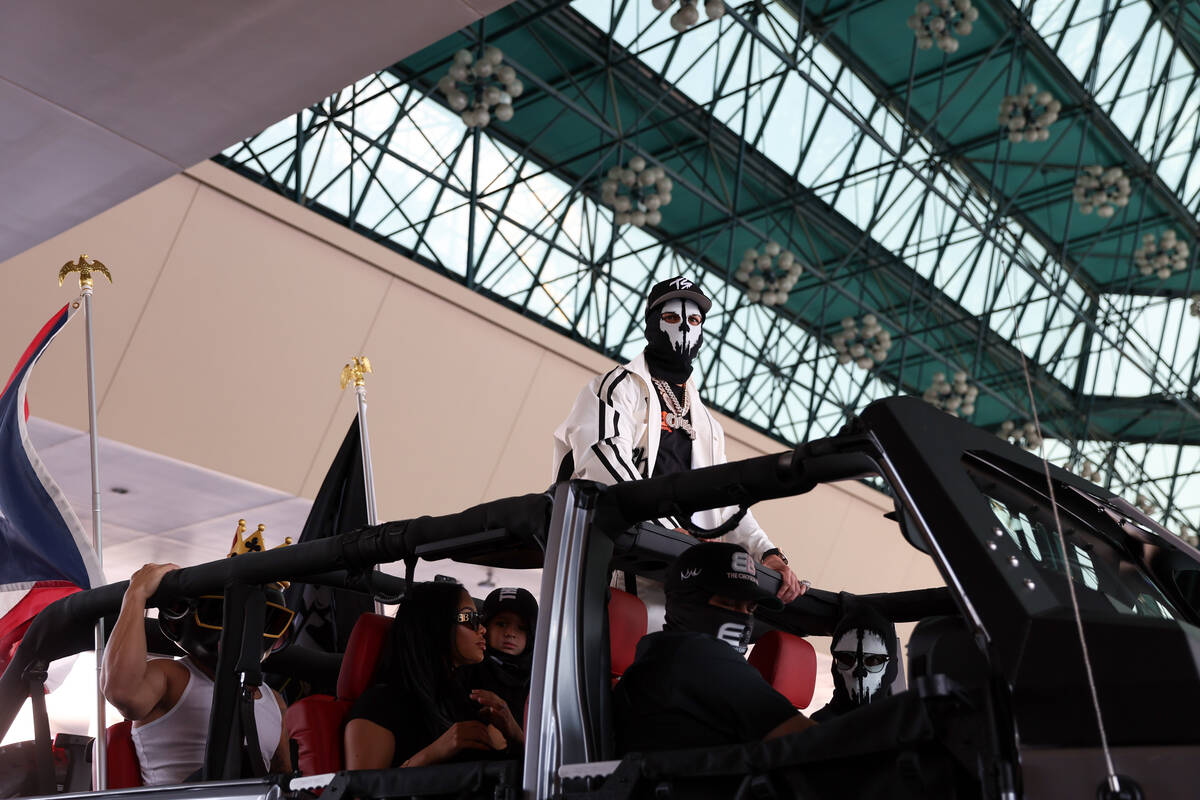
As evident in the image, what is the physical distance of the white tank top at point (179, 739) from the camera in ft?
11.4

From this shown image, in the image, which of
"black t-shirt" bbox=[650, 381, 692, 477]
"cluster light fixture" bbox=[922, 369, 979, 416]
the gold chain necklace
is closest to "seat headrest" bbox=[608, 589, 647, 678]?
"black t-shirt" bbox=[650, 381, 692, 477]

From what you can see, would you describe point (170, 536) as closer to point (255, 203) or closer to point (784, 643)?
point (255, 203)

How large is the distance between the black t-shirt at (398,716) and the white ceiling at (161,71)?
3.14m

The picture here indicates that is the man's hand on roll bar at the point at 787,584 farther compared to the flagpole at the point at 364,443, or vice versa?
the flagpole at the point at 364,443

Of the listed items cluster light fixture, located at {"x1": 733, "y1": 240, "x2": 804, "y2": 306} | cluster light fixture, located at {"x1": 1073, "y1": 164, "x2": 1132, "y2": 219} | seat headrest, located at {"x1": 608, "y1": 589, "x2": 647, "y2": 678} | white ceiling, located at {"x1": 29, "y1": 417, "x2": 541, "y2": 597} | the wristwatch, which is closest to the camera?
seat headrest, located at {"x1": 608, "y1": 589, "x2": 647, "y2": 678}

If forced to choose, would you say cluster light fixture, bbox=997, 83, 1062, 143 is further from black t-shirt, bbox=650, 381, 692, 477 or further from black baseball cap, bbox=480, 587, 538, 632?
black baseball cap, bbox=480, 587, 538, 632

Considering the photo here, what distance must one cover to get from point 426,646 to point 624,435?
0.90 metres

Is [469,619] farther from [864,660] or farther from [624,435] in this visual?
[864,660]

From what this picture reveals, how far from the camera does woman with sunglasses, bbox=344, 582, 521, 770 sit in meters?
2.95

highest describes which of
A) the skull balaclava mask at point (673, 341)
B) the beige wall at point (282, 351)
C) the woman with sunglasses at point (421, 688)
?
the beige wall at point (282, 351)

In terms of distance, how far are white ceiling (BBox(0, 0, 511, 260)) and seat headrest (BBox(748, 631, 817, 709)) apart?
10.1 feet

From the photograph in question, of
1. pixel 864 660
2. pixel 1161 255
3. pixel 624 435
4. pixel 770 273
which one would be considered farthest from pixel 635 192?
pixel 864 660

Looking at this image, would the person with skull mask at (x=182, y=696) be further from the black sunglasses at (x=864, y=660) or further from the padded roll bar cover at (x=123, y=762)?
the black sunglasses at (x=864, y=660)

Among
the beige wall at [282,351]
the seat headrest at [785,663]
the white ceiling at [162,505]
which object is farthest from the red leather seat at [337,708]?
the white ceiling at [162,505]
